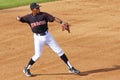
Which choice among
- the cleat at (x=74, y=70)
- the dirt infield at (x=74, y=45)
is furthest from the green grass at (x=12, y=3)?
the cleat at (x=74, y=70)

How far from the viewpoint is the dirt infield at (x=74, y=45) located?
1232 cm

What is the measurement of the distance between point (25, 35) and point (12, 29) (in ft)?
4.78

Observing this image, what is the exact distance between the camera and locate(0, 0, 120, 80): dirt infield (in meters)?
12.3

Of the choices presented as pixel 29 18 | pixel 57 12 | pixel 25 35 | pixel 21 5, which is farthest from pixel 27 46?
pixel 21 5

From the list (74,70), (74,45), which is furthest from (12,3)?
(74,70)

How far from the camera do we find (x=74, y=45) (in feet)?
50.8

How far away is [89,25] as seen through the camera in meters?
18.9

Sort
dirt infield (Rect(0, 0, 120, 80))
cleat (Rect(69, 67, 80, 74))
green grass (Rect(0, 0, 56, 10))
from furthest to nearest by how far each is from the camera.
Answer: green grass (Rect(0, 0, 56, 10)) < dirt infield (Rect(0, 0, 120, 80)) < cleat (Rect(69, 67, 80, 74))

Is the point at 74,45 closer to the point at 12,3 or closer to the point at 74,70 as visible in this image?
the point at 74,70

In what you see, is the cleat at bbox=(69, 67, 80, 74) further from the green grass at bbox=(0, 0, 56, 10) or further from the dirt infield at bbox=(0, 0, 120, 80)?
the green grass at bbox=(0, 0, 56, 10)

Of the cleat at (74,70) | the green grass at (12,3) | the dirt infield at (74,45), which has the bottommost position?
the green grass at (12,3)

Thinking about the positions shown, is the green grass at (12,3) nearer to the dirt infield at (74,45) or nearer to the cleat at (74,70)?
the dirt infield at (74,45)

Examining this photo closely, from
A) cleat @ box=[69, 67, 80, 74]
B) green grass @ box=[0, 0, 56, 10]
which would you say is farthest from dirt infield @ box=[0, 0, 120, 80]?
green grass @ box=[0, 0, 56, 10]

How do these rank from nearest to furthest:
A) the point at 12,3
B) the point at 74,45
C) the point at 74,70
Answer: the point at 74,70 < the point at 74,45 < the point at 12,3
